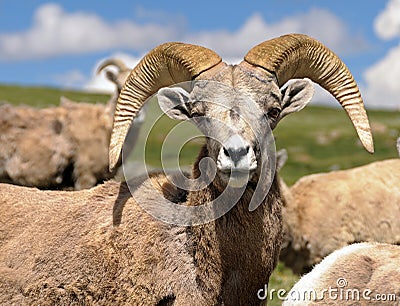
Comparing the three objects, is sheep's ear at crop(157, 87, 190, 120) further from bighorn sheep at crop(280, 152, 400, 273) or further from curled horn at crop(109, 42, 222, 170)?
bighorn sheep at crop(280, 152, 400, 273)

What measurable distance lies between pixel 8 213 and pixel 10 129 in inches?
380

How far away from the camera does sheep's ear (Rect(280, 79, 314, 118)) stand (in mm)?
7879

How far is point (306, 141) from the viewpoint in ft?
244

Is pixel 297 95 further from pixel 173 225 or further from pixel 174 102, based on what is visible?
pixel 173 225

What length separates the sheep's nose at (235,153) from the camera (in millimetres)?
6443

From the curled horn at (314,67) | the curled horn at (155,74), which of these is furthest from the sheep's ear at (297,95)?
the curled horn at (155,74)

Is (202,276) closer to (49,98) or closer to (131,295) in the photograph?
(131,295)

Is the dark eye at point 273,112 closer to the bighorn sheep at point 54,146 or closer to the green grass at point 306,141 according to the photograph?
the green grass at point 306,141

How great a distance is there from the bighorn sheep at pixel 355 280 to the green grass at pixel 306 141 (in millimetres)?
4002

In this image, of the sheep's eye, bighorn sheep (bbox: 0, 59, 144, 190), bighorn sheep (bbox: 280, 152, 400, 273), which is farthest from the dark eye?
bighorn sheep (bbox: 0, 59, 144, 190)

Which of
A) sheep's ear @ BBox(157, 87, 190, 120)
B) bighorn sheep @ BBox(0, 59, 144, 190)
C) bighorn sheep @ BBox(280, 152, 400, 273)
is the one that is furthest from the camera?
bighorn sheep @ BBox(0, 59, 144, 190)

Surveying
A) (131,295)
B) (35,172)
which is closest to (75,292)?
(131,295)

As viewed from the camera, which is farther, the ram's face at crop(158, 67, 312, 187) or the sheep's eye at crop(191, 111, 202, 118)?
the sheep's eye at crop(191, 111, 202, 118)

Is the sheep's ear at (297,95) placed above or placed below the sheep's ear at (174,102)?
above
